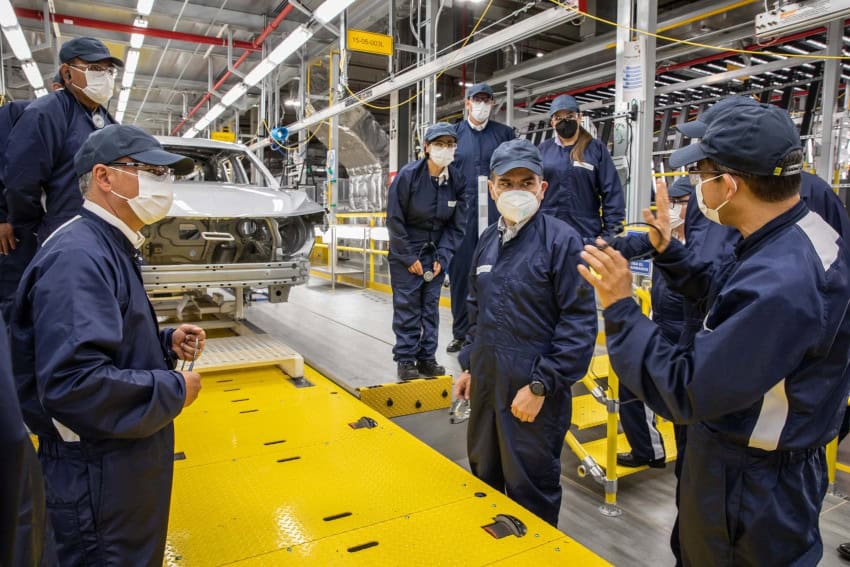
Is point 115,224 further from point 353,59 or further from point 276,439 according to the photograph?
point 353,59

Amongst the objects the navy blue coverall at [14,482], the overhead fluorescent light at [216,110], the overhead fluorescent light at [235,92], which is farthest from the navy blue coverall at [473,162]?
the overhead fluorescent light at [216,110]

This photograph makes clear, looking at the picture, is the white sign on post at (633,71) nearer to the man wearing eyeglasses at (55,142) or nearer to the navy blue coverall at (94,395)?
the man wearing eyeglasses at (55,142)

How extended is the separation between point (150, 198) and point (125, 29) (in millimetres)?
10676

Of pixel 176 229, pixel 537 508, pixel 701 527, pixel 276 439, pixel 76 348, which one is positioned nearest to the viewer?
pixel 76 348

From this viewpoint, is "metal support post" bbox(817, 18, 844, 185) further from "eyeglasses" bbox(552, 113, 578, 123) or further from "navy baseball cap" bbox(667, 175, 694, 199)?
"eyeglasses" bbox(552, 113, 578, 123)

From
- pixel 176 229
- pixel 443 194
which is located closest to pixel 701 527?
pixel 443 194

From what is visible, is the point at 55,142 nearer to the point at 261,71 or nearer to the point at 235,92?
the point at 261,71

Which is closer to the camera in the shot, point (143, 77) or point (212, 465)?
point (212, 465)

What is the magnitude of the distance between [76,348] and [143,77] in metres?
15.7

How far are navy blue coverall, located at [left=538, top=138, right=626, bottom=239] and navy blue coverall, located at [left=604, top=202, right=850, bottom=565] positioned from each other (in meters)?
2.54

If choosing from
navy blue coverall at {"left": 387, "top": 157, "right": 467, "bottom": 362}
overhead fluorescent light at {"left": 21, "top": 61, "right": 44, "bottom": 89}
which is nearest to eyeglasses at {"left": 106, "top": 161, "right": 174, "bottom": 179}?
navy blue coverall at {"left": 387, "top": 157, "right": 467, "bottom": 362}

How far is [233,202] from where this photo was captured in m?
4.20

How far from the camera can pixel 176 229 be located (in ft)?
16.4

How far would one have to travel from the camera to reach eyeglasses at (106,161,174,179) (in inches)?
61.8
